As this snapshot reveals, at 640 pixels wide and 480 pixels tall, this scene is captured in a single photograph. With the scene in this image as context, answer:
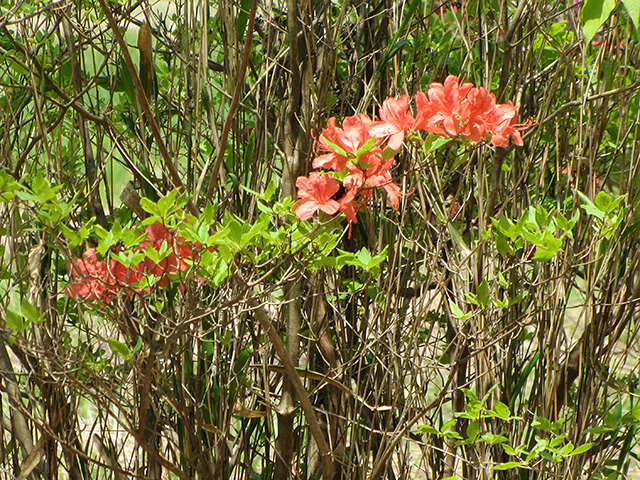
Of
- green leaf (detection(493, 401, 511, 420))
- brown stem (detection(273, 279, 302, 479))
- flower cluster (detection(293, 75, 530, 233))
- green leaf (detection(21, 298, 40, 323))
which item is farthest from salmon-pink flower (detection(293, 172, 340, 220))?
green leaf (detection(493, 401, 511, 420))

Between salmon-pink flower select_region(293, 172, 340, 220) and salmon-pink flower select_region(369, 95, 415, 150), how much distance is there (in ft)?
0.29

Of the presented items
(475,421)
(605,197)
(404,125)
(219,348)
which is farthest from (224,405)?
(605,197)

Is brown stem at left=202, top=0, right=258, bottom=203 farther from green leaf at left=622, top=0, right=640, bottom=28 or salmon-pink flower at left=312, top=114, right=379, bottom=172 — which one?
green leaf at left=622, top=0, right=640, bottom=28

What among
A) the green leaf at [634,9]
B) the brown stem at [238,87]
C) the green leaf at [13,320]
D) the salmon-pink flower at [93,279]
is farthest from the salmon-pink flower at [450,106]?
the green leaf at [13,320]

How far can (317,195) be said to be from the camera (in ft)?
2.86

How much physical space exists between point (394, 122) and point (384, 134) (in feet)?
0.08

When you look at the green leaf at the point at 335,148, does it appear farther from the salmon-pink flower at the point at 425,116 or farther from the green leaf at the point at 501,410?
the green leaf at the point at 501,410

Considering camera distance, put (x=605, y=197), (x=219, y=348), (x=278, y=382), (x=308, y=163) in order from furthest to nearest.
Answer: (x=278, y=382), (x=219, y=348), (x=308, y=163), (x=605, y=197)

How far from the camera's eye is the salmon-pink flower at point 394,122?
86cm

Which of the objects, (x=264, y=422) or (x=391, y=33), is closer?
(x=391, y=33)

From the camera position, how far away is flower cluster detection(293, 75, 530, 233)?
2.82ft

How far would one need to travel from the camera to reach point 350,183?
2.80ft

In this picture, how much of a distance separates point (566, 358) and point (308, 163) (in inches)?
24.3

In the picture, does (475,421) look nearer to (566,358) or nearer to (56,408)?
(566,358)
